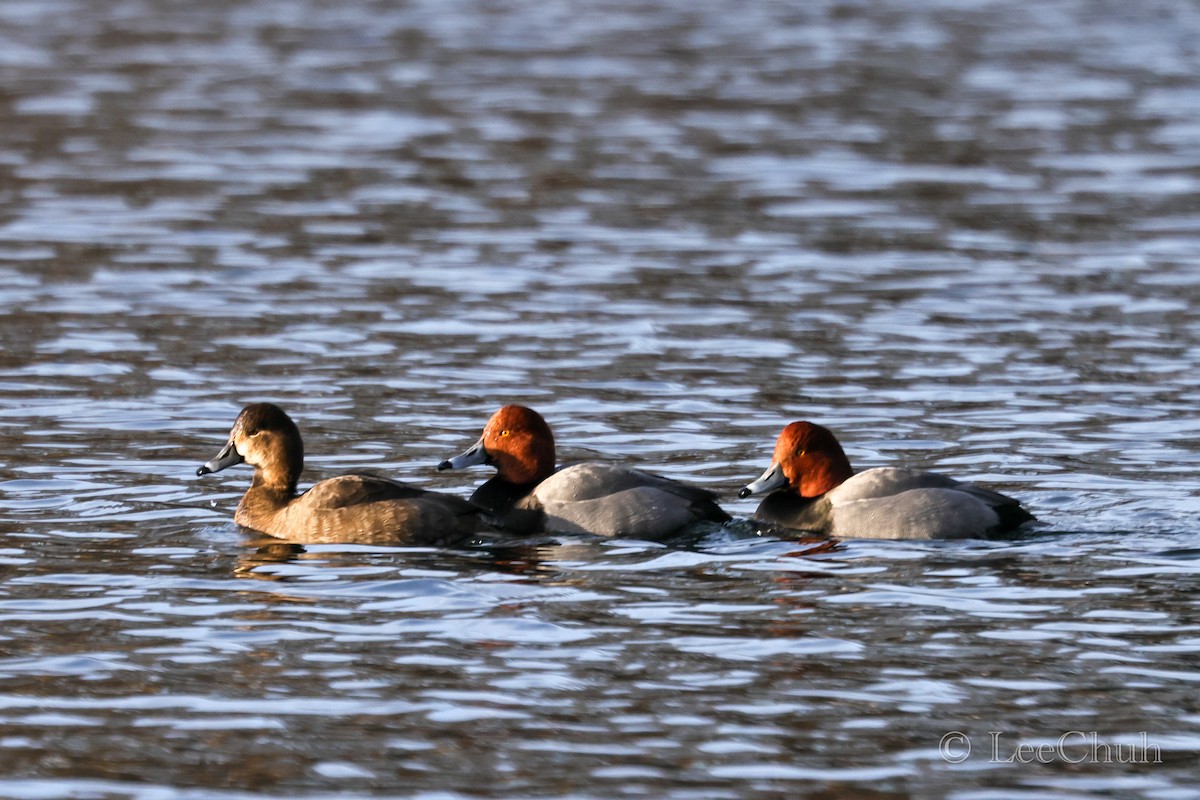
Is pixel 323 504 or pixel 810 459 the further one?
pixel 810 459

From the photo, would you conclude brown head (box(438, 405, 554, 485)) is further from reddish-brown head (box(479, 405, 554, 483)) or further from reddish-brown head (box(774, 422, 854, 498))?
reddish-brown head (box(774, 422, 854, 498))

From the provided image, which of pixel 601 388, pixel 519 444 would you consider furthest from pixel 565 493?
pixel 601 388

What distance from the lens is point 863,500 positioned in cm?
1020

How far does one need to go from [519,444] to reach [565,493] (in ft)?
1.69

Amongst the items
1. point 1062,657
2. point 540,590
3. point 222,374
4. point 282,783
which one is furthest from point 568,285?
point 282,783

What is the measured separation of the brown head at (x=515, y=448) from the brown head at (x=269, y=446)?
2.74ft

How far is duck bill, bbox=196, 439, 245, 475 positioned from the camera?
10742 mm

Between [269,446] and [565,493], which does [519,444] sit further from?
[269,446]

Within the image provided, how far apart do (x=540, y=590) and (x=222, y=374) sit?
5.87m

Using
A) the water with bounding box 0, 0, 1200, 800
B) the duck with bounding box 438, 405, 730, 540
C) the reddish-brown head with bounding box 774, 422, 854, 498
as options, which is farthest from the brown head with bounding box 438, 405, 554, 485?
the reddish-brown head with bounding box 774, 422, 854, 498

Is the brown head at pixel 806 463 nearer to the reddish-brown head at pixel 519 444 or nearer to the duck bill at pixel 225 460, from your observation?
the reddish-brown head at pixel 519 444

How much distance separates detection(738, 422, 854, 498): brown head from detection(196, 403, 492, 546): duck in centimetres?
154

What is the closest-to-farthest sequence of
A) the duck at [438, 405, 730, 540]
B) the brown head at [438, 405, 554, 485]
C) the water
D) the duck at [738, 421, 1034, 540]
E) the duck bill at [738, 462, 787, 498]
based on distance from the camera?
the water → the duck at [738, 421, 1034, 540] → the duck at [438, 405, 730, 540] → the duck bill at [738, 462, 787, 498] → the brown head at [438, 405, 554, 485]

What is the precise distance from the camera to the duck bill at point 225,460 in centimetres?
1074
